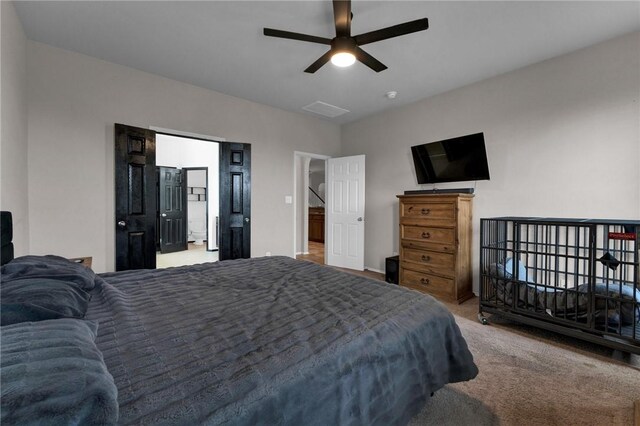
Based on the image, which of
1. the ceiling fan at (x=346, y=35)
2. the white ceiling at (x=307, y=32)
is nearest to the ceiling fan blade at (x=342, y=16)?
the ceiling fan at (x=346, y=35)

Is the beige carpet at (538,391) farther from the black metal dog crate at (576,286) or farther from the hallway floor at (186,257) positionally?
the hallway floor at (186,257)

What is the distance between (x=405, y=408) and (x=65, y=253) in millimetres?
3454

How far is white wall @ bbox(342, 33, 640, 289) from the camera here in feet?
8.46

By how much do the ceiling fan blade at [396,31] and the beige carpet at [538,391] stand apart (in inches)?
93.8

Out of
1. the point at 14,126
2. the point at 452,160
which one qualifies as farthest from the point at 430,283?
the point at 14,126

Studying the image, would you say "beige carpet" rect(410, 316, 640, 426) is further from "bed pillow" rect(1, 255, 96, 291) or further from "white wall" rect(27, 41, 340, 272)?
"white wall" rect(27, 41, 340, 272)

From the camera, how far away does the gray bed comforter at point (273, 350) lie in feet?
2.47

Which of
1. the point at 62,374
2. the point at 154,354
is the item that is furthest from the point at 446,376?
the point at 62,374

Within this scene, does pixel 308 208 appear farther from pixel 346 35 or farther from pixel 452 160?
pixel 346 35

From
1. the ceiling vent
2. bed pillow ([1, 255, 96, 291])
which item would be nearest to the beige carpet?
bed pillow ([1, 255, 96, 291])

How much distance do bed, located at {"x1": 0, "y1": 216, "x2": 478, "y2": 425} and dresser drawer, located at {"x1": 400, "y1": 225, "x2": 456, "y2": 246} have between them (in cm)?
197

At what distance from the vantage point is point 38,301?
0.99 m

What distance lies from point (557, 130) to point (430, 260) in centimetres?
193

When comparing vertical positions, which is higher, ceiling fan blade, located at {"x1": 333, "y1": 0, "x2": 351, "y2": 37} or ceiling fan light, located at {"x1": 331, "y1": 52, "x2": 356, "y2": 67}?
ceiling fan blade, located at {"x1": 333, "y1": 0, "x2": 351, "y2": 37}
